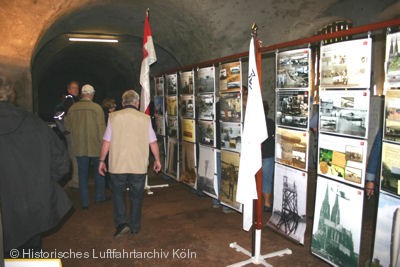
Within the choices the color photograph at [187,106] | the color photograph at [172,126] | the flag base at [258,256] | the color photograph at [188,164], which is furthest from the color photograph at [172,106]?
the flag base at [258,256]

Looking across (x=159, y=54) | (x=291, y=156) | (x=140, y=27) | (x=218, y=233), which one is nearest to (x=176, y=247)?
(x=218, y=233)

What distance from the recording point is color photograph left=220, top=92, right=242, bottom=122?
174 inches

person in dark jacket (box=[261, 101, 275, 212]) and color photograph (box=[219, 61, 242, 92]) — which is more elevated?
color photograph (box=[219, 61, 242, 92])

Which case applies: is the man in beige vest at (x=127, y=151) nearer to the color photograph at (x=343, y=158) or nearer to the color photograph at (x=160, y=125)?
the color photograph at (x=343, y=158)

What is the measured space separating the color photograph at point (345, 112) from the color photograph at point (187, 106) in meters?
2.72

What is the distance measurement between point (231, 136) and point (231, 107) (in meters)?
0.38

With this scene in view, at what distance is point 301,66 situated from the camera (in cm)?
344

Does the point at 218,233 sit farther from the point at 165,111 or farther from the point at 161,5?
the point at 161,5

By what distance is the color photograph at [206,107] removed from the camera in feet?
16.7

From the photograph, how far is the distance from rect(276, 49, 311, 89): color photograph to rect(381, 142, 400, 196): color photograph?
3.31 feet

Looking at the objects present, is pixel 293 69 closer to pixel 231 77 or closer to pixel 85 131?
pixel 231 77

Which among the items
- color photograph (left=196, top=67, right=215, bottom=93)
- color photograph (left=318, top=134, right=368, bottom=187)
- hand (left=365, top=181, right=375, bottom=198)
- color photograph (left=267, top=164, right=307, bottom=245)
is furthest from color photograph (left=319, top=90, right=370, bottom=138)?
color photograph (left=196, top=67, right=215, bottom=93)

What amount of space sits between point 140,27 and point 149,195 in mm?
4389

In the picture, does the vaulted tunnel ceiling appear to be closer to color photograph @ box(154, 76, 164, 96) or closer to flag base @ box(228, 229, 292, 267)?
color photograph @ box(154, 76, 164, 96)
